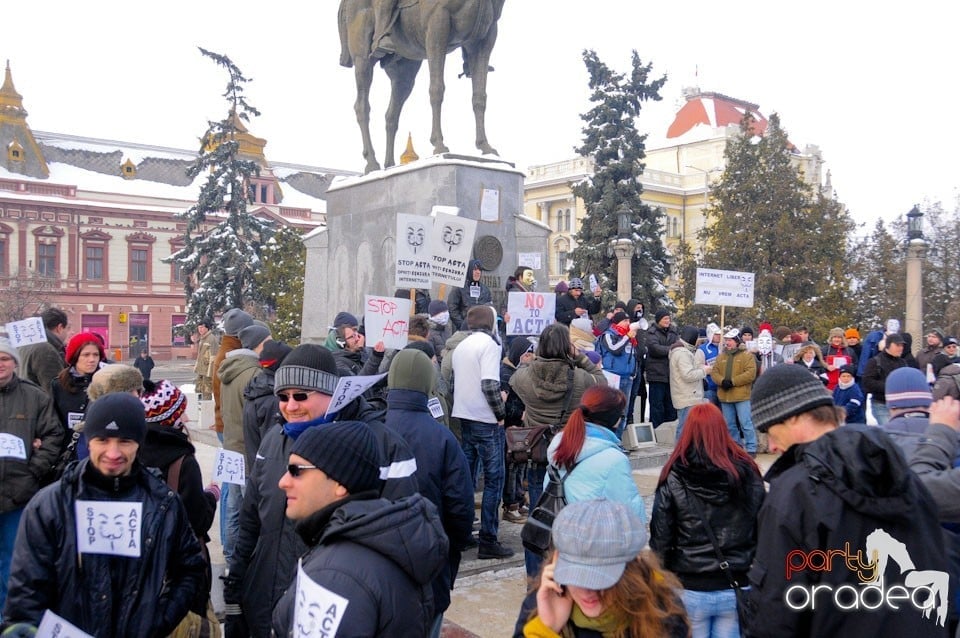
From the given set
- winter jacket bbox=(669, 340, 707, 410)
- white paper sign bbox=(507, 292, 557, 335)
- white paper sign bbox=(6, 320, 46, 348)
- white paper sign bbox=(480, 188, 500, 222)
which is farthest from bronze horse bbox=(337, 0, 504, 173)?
white paper sign bbox=(6, 320, 46, 348)

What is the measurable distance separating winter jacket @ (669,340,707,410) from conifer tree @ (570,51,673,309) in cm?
2522

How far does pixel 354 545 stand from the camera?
2.43 meters

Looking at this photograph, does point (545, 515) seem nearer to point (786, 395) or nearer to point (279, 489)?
point (279, 489)

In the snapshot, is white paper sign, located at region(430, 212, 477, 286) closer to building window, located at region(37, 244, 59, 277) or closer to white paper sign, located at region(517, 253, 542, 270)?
white paper sign, located at region(517, 253, 542, 270)

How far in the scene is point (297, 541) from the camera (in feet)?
11.7

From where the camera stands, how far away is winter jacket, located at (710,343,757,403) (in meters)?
10.6

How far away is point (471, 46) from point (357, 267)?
3.47 m

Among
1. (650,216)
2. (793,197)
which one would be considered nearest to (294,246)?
(650,216)

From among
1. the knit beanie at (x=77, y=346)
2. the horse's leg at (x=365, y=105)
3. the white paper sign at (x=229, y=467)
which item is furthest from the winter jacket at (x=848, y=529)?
the horse's leg at (x=365, y=105)

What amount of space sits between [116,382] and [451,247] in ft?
16.1

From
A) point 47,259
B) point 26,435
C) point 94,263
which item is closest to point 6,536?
point 26,435

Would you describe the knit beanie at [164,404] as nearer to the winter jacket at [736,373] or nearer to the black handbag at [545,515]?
the black handbag at [545,515]

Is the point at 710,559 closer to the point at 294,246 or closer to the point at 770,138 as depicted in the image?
the point at 294,246

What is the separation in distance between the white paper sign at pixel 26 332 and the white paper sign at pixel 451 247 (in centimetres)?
375
